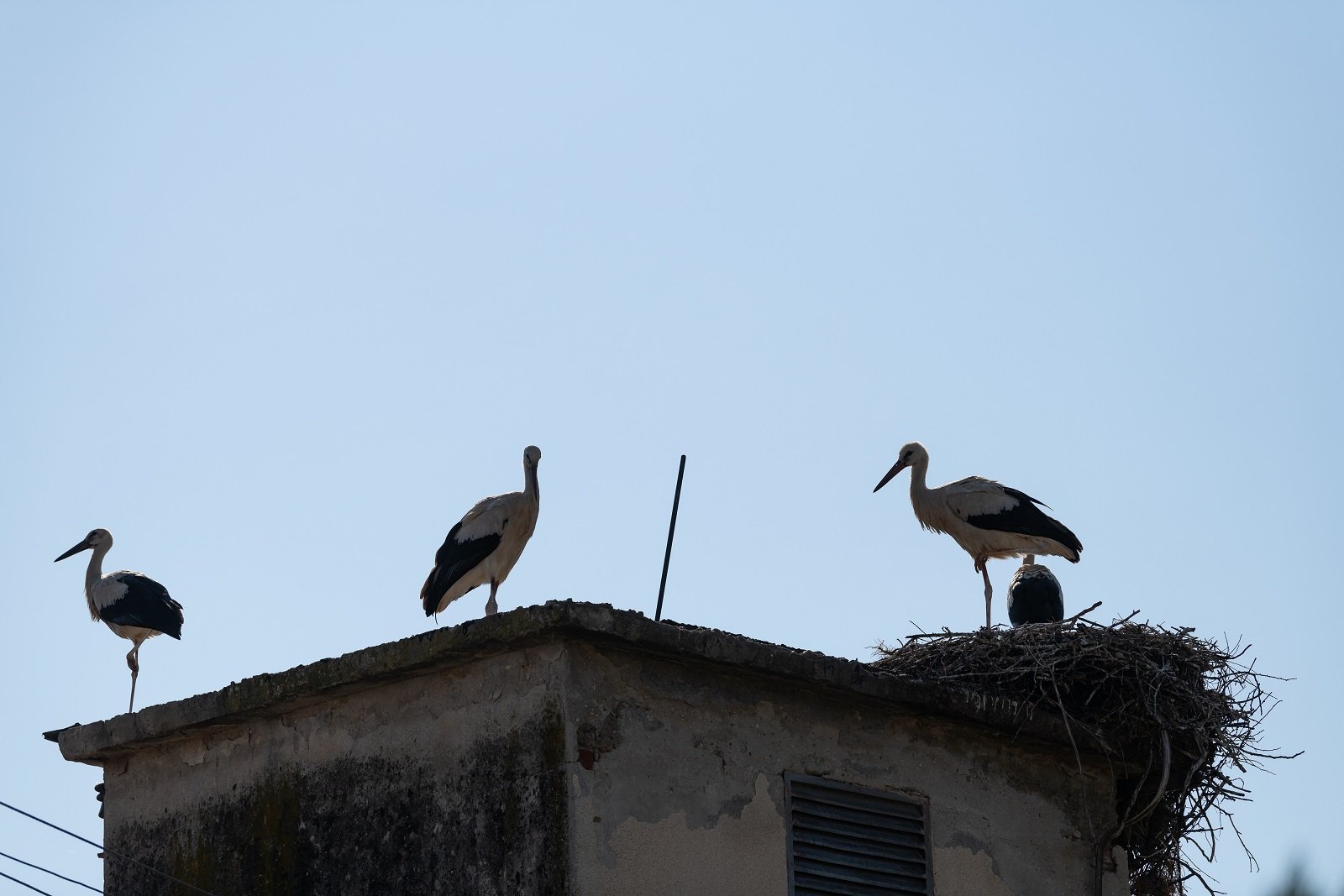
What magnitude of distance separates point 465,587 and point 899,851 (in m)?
4.16

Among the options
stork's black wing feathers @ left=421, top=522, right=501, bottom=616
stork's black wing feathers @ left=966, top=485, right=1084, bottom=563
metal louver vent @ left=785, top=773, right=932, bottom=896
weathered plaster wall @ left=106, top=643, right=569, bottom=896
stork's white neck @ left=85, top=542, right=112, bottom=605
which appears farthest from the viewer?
stork's white neck @ left=85, top=542, right=112, bottom=605

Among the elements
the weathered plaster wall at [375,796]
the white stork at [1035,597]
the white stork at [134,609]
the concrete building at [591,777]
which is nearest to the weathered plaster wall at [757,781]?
the concrete building at [591,777]

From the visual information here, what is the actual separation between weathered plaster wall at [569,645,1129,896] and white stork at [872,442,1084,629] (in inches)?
175

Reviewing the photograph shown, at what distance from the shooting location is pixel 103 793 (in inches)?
404

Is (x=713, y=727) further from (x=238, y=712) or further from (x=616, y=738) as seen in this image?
(x=238, y=712)

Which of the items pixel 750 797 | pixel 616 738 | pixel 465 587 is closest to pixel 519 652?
pixel 616 738

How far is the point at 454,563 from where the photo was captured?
12188 mm

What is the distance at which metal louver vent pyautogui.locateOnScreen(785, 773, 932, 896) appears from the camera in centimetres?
883

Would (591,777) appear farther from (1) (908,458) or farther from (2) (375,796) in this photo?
(1) (908,458)

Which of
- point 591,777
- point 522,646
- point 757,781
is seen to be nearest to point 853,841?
point 757,781

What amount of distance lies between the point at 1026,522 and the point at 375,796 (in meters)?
7.05

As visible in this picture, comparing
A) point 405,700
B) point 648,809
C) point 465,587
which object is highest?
point 465,587

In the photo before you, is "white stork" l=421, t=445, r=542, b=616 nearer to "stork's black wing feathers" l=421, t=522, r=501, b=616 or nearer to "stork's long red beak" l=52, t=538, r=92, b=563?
"stork's black wing feathers" l=421, t=522, r=501, b=616

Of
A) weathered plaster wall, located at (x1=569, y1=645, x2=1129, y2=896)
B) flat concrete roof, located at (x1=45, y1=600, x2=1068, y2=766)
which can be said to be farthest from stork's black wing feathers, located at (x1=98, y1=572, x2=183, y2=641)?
weathered plaster wall, located at (x1=569, y1=645, x2=1129, y2=896)
